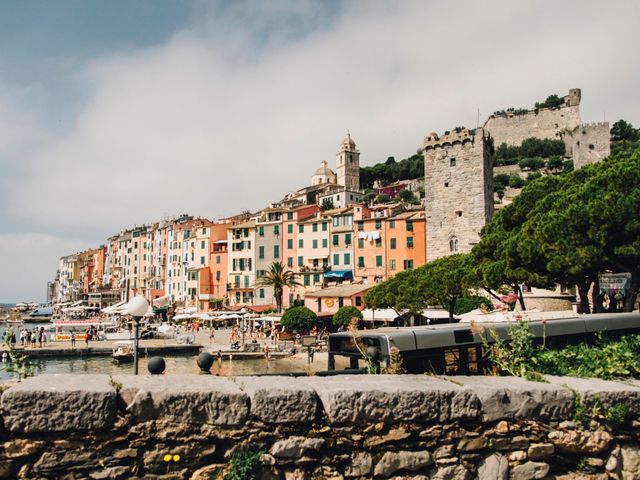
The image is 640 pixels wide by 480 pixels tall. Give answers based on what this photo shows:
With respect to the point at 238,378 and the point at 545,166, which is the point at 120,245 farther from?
the point at 238,378

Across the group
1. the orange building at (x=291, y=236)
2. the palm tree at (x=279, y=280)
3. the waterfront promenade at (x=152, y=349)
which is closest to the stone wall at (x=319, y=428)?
the waterfront promenade at (x=152, y=349)

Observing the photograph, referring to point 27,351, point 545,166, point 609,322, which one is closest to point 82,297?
point 27,351

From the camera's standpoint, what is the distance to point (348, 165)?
452 ft

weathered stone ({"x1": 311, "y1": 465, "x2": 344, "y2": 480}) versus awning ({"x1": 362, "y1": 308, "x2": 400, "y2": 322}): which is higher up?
weathered stone ({"x1": 311, "y1": 465, "x2": 344, "y2": 480})

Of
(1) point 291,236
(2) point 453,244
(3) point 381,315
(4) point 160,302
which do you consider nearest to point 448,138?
(2) point 453,244

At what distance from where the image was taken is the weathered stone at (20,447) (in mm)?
3789

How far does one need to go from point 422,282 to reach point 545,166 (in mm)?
94370

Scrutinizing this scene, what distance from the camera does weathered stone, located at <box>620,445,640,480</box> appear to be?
4.90m

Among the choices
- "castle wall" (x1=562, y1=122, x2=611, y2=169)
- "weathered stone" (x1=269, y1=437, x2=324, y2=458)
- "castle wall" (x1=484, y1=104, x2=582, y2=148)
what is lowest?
"weathered stone" (x1=269, y1=437, x2=324, y2=458)

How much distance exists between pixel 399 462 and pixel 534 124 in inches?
5565

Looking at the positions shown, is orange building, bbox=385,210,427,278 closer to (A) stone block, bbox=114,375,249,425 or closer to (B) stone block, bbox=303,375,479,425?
(B) stone block, bbox=303,375,479,425

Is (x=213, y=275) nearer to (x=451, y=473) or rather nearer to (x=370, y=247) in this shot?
(x=370, y=247)

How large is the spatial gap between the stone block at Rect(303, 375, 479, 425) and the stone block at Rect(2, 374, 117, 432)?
5.14 feet

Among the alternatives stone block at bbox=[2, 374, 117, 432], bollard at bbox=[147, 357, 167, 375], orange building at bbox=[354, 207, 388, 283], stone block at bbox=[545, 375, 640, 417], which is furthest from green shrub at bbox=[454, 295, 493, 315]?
stone block at bbox=[2, 374, 117, 432]
